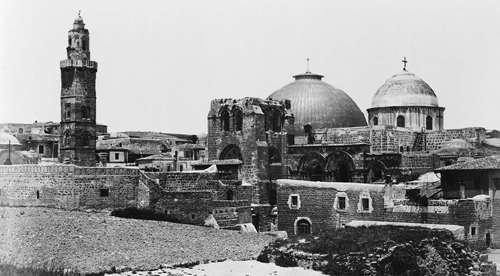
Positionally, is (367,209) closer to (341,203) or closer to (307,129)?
(341,203)

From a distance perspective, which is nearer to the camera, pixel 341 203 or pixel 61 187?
pixel 61 187

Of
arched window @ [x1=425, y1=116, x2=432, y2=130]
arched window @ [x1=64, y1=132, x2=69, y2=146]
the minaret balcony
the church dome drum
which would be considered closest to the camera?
the minaret balcony

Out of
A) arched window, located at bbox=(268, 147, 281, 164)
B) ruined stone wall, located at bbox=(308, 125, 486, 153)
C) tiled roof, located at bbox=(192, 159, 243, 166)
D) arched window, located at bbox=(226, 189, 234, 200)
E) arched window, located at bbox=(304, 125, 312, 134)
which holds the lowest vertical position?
arched window, located at bbox=(226, 189, 234, 200)

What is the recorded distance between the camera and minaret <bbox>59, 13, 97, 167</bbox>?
46.8m

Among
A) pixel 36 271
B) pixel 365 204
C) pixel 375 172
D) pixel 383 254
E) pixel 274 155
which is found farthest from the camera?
pixel 274 155

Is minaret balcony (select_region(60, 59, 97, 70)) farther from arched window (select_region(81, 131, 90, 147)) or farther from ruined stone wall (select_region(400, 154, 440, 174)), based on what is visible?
ruined stone wall (select_region(400, 154, 440, 174))

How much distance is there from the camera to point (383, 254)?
23.0 metres

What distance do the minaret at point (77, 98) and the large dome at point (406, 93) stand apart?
20.7 metres

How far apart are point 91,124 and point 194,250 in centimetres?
2440

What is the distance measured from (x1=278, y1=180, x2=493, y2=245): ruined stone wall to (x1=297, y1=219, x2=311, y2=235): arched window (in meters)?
0.23

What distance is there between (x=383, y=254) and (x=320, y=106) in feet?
93.5

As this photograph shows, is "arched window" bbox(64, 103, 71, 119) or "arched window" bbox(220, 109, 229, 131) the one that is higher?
"arched window" bbox(64, 103, 71, 119)

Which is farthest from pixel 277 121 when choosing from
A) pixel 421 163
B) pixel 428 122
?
pixel 428 122

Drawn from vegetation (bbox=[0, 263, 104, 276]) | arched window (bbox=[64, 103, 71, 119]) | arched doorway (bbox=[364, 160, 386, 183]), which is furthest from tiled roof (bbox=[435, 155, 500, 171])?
arched window (bbox=[64, 103, 71, 119])
